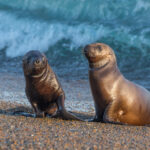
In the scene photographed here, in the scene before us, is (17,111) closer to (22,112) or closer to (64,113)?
(22,112)

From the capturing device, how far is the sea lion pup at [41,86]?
5.06 metres

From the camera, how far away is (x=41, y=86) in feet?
17.0

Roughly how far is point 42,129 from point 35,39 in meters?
14.7

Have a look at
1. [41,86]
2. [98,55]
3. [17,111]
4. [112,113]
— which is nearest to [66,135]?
[112,113]

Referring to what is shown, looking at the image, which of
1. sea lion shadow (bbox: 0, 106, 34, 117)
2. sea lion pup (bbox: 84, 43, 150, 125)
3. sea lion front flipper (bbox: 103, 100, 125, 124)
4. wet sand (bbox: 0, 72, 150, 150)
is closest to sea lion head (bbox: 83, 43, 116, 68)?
sea lion pup (bbox: 84, 43, 150, 125)

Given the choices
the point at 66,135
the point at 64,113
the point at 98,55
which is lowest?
the point at 64,113

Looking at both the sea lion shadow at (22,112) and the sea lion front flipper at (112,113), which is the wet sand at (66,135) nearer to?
the sea lion front flipper at (112,113)

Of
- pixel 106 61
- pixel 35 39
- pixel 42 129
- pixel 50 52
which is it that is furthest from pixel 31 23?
pixel 42 129

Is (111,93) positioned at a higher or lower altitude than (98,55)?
lower

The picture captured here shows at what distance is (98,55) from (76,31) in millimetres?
12064

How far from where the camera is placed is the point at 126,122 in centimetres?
507

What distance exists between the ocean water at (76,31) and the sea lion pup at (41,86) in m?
6.08

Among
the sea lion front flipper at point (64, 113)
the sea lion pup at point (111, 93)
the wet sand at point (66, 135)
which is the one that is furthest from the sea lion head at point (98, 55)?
the wet sand at point (66, 135)

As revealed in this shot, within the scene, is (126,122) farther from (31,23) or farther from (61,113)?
(31,23)
